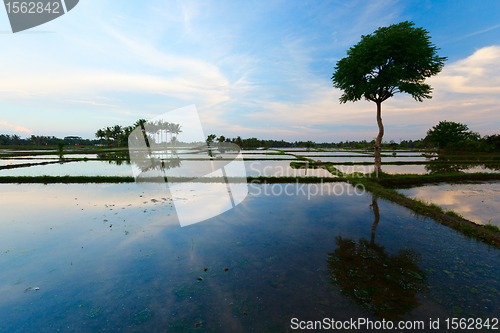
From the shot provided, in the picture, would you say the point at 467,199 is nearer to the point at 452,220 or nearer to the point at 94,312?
the point at 452,220

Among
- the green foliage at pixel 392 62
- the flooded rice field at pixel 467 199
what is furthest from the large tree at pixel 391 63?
the flooded rice field at pixel 467 199

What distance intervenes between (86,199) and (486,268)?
18797 mm

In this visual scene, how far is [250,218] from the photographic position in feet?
30.3

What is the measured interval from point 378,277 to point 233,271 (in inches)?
154

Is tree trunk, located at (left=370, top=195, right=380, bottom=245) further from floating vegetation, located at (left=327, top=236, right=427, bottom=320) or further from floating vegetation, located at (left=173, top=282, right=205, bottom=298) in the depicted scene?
floating vegetation, located at (left=173, top=282, right=205, bottom=298)

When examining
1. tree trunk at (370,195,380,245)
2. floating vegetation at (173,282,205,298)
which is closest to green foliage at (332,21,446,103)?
tree trunk at (370,195,380,245)

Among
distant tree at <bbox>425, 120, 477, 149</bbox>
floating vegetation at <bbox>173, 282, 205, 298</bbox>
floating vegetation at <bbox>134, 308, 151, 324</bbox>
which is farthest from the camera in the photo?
distant tree at <bbox>425, 120, 477, 149</bbox>

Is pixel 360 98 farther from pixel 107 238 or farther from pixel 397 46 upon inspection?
pixel 107 238

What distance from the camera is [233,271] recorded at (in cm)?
538

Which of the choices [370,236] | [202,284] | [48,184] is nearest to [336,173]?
[370,236]

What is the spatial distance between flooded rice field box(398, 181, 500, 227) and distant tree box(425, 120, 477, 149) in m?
59.9

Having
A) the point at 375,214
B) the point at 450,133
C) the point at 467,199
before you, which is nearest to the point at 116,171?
the point at 375,214

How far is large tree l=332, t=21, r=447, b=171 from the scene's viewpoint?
52.9 ft

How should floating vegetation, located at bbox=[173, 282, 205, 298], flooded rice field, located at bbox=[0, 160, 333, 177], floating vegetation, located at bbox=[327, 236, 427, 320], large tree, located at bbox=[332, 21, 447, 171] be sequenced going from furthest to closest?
flooded rice field, located at bbox=[0, 160, 333, 177] → large tree, located at bbox=[332, 21, 447, 171] → floating vegetation, located at bbox=[173, 282, 205, 298] → floating vegetation, located at bbox=[327, 236, 427, 320]
